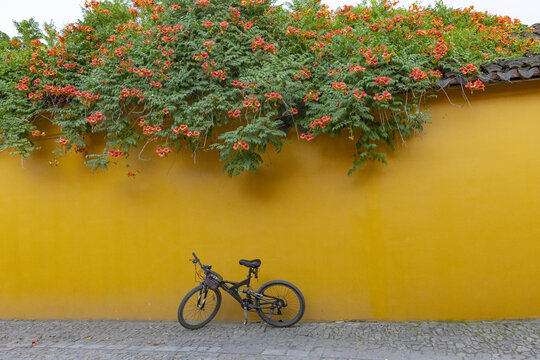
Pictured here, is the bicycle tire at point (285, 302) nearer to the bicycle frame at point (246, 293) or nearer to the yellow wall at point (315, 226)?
the bicycle frame at point (246, 293)

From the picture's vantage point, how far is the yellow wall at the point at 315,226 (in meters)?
4.86

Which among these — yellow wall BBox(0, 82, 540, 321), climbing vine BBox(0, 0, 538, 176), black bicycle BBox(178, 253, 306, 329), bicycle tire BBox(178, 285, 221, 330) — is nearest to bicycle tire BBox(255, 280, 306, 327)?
black bicycle BBox(178, 253, 306, 329)

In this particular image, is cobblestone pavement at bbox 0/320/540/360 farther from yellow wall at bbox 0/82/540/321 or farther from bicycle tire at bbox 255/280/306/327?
yellow wall at bbox 0/82/540/321

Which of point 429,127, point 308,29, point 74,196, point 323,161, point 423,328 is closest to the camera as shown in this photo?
point 423,328

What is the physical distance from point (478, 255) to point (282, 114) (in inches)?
123

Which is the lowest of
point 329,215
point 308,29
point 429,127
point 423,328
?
point 423,328

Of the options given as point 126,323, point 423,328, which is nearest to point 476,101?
point 423,328

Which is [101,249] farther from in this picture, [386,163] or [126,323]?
[386,163]

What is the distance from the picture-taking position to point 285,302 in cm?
521

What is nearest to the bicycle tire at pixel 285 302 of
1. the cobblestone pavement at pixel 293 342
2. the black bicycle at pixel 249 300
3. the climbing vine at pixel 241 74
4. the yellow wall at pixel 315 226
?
the black bicycle at pixel 249 300

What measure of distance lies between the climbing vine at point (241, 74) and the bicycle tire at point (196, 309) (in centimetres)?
176

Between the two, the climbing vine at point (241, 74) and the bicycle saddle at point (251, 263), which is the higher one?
the climbing vine at point (241, 74)

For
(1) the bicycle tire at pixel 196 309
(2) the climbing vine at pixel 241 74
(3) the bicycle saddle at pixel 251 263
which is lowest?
(1) the bicycle tire at pixel 196 309

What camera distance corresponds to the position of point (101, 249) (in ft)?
20.0
